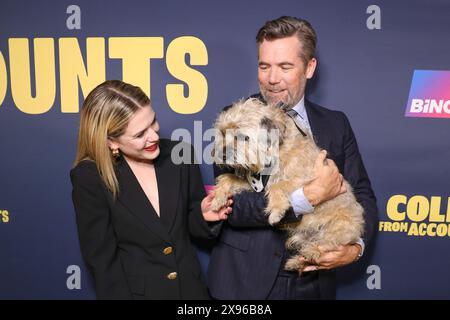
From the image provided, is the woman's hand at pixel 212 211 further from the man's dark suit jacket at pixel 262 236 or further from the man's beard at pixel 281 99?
the man's beard at pixel 281 99

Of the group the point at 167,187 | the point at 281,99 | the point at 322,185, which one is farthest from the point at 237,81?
the point at 322,185

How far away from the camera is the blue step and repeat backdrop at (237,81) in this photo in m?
2.70

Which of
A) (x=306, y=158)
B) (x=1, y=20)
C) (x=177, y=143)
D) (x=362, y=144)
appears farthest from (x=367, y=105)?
(x=1, y=20)

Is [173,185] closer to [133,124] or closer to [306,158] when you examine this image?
A: [133,124]

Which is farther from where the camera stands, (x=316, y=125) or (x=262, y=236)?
(x=316, y=125)

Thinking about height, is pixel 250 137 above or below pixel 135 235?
above

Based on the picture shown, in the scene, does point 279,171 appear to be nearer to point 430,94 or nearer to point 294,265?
point 294,265

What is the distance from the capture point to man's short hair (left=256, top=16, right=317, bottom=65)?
2.13 meters

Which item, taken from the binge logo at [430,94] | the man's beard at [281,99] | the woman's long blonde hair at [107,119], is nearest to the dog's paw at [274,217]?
the man's beard at [281,99]

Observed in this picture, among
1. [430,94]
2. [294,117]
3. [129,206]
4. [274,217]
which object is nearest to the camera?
[274,217]

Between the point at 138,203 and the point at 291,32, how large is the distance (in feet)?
3.95

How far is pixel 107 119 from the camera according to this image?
1.99 meters

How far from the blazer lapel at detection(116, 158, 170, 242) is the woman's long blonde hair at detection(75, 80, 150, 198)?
0.05m

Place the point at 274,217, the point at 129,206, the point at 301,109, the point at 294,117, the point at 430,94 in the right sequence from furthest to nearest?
the point at 430,94, the point at 301,109, the point at 294,117, the point at 129,206, the point at 274,217
